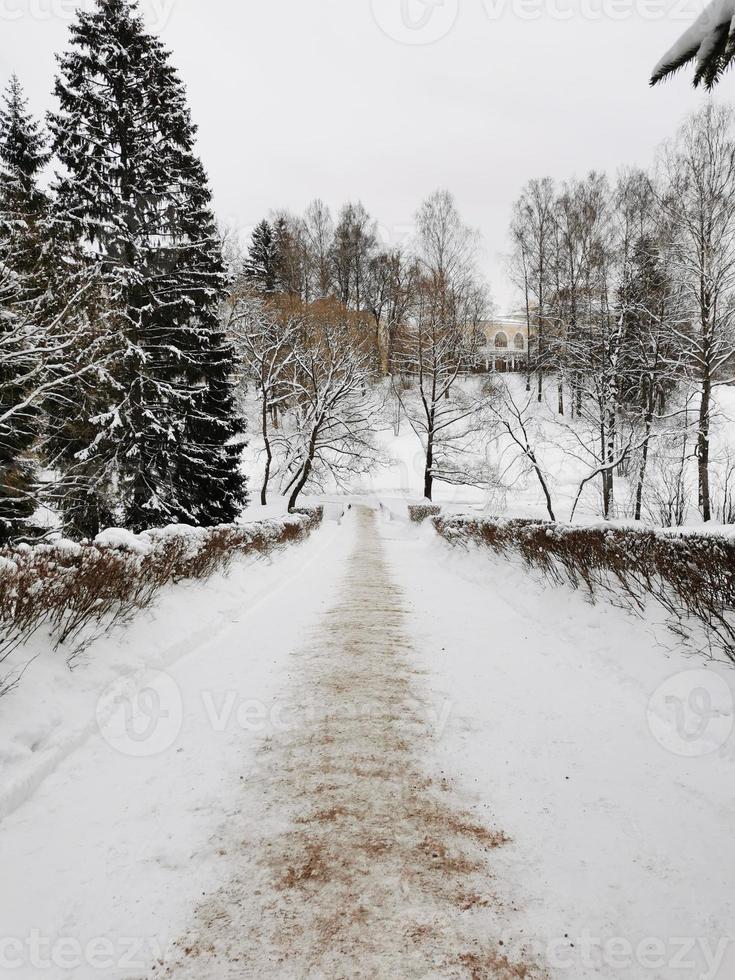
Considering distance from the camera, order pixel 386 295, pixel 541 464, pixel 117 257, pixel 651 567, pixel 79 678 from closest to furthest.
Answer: pixel 79 678 → pixel 651 567 → pixel 117 257 → pixel 541 464 → pixel 386 295

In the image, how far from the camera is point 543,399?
33.3 metres

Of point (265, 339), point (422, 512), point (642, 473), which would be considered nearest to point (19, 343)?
point (642, 473)

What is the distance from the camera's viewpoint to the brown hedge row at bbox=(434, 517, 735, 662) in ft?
13.0

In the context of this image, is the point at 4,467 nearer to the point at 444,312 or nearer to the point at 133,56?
the point at 133,56

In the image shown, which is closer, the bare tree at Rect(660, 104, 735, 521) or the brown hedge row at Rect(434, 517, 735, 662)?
the brown hedge row at Rect(434, 517, 735, 662)

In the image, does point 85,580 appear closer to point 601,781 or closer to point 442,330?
point 601,781

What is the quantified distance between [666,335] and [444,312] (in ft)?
49.5

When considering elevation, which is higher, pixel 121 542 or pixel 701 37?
pixel 701 37

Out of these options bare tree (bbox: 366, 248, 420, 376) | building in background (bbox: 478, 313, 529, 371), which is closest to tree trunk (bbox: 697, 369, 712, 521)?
building in background (bbox: 478, 313, 529, 371)

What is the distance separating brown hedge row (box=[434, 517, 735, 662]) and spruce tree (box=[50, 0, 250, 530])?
966 centimetres

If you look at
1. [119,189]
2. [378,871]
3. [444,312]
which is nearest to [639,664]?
[378,871]

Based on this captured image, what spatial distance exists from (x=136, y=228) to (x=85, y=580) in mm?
11914

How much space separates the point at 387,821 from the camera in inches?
98.5

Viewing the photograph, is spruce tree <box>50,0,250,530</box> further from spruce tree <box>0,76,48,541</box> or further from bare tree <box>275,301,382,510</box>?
bare tree <box>275,301,382,510</box>
